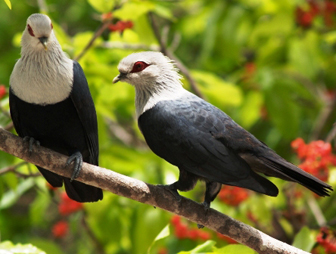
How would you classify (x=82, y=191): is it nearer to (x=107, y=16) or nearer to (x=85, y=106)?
(x=85, y=106)

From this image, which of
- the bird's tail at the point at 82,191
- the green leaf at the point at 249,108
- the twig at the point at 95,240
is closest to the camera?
Answer: the bird's tail at the point at 82,191

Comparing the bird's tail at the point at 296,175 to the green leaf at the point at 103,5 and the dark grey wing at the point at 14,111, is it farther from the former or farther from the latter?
the green leaf at the point at 103,5

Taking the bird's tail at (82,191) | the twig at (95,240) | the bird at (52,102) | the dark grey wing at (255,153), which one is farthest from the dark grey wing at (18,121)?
the twig at (95,240)

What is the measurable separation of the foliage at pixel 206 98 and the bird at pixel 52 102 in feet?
1.71

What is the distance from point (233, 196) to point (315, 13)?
7.70 feet

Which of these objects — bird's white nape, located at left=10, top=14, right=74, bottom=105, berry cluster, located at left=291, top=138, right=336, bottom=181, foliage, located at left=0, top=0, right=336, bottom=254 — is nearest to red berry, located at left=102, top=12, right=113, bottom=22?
foliage, located at left=0, top=0, right=336, bottom=254

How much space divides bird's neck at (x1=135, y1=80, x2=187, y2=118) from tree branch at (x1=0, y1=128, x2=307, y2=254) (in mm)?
549

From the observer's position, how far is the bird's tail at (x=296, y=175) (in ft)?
9.11

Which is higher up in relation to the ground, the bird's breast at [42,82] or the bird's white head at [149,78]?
the bird's white head at [149,78]

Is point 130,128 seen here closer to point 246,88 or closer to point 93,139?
point 246,88

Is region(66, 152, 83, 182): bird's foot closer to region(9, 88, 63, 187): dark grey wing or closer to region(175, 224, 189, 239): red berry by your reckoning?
region(9, 88, 63, 187): dark grey wing

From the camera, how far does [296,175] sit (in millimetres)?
2877

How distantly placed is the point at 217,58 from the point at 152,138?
3.54 meters

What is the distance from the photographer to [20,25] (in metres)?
5.96
